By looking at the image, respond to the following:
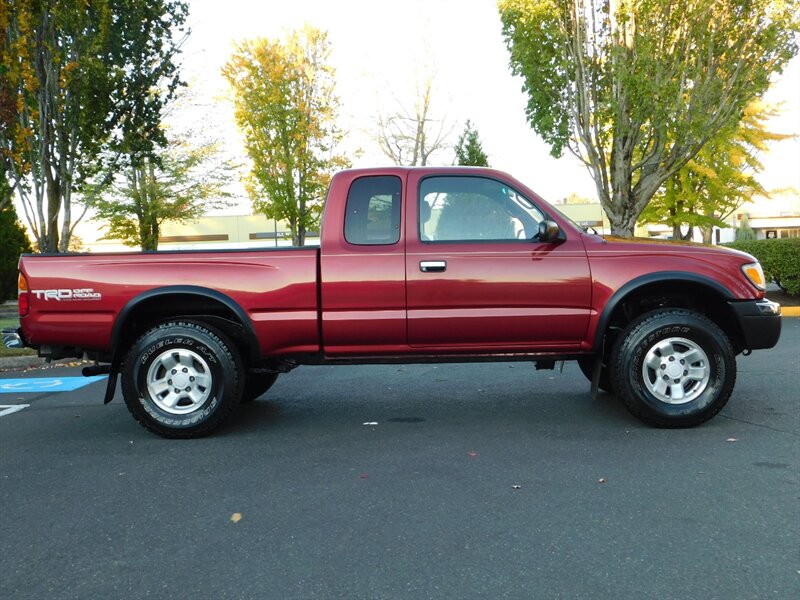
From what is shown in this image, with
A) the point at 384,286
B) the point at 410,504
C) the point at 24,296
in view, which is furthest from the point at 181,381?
the point at 410,504

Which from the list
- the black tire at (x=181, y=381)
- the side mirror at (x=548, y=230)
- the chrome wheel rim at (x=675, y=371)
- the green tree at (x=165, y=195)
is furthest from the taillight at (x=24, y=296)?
the green tree at (x=165, y=195)

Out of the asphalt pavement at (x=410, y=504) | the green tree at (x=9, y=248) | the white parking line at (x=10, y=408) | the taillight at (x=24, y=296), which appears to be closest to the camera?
the asphalt pavement at (x=410, y=504)

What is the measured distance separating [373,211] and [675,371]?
8.48 ft

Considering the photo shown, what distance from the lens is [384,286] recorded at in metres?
5.25

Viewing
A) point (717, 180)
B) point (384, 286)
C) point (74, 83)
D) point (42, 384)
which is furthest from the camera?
point (717, 180)

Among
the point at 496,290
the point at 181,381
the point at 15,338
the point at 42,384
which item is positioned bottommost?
the point at 42,384

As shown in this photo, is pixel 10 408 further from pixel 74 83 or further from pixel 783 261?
pixel 783 261

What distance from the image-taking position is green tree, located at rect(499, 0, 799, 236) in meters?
13.9

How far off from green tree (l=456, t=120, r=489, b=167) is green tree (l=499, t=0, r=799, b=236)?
14.6 metres

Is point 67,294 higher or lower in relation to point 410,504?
higher

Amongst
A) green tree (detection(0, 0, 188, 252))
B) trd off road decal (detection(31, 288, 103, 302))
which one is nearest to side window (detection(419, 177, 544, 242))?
trd off road decal (detection(31, 288, 103, 302))

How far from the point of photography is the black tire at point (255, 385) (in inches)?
258

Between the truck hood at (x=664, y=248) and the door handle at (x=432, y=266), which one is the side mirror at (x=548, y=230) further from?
the door handle at (x=432, y=266)

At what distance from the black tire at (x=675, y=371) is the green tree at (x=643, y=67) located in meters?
10.0
